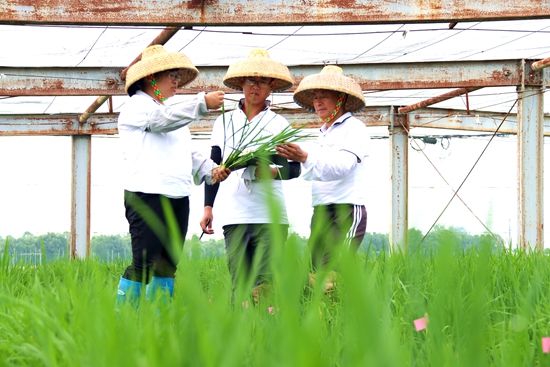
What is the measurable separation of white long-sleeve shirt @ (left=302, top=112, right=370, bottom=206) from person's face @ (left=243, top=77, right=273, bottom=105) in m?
0.28

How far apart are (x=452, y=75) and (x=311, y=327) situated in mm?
6978

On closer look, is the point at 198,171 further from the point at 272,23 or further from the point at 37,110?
the point at 37,110

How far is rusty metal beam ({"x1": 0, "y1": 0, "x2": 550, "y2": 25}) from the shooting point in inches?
182

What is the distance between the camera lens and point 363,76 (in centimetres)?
749

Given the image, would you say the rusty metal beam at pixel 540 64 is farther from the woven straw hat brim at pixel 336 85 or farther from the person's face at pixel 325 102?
the person's face at pixel 325 102

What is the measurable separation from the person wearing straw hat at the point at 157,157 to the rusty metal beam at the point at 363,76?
4123 millimetres

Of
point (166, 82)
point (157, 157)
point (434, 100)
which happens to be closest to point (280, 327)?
point (157, 157)

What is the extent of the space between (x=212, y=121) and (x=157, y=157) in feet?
23.8

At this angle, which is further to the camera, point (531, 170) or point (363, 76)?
point (363, 76)

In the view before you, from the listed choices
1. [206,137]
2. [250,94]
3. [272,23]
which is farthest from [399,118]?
[250,94]

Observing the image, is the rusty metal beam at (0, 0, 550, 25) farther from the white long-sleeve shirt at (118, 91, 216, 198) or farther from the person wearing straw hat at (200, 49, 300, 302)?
the white long-sleeve shirt at (118, 91, 216, 198)

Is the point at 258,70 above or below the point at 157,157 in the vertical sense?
above

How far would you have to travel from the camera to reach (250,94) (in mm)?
3385

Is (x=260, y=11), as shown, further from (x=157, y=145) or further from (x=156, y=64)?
(x=157, y=145)
